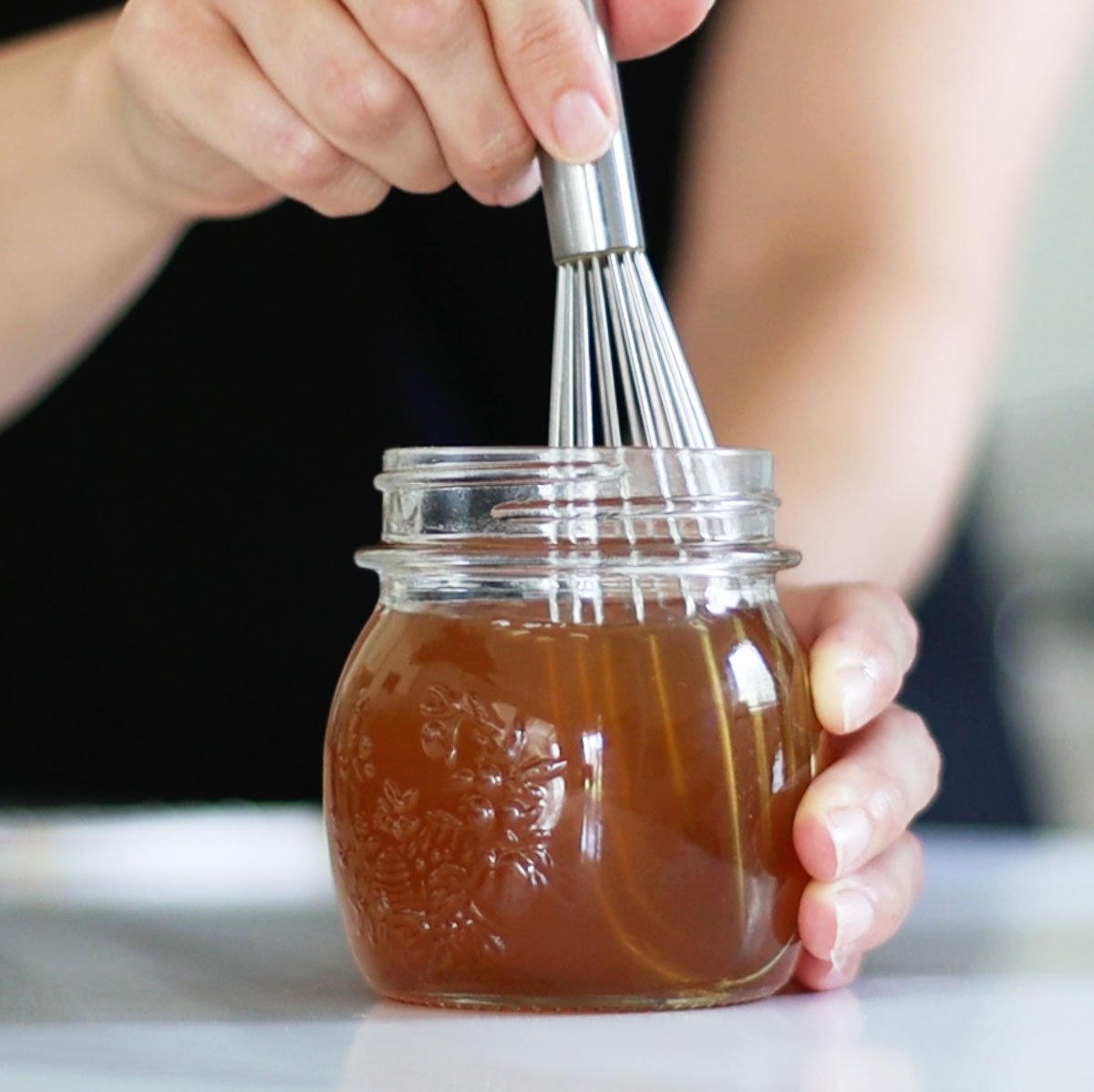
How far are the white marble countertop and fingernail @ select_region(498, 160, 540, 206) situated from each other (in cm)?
26

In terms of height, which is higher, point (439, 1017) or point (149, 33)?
point (149, 33)

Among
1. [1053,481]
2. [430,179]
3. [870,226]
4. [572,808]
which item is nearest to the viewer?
[572,808]

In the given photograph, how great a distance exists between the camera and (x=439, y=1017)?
1.57 feet

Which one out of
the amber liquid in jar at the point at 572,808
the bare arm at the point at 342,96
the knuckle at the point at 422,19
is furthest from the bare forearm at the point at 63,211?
the amber liquid in jar at the point at 572,808

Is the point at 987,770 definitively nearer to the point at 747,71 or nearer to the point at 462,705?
the point at 747,71

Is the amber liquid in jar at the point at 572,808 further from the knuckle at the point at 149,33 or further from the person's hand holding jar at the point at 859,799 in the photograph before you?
the knuckle at the point at 149,33

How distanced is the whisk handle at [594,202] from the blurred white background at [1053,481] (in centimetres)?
153

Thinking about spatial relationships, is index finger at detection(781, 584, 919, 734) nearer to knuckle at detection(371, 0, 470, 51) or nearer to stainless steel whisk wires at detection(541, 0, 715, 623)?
stainless steel whisk wires at detection(541, 0, 715, 623)

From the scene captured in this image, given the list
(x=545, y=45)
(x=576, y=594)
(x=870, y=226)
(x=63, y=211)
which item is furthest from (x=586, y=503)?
(x=870, y=226)

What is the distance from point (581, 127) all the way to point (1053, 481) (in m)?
1.81

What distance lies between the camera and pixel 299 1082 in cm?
41

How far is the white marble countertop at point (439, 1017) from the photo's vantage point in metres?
0.41

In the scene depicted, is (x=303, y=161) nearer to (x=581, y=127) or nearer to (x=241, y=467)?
(x=581, y=127)

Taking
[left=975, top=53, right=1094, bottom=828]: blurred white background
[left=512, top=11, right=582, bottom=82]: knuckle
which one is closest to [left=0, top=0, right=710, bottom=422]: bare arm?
[left=512, top=11, right=582, bottom=82]: knuckle
